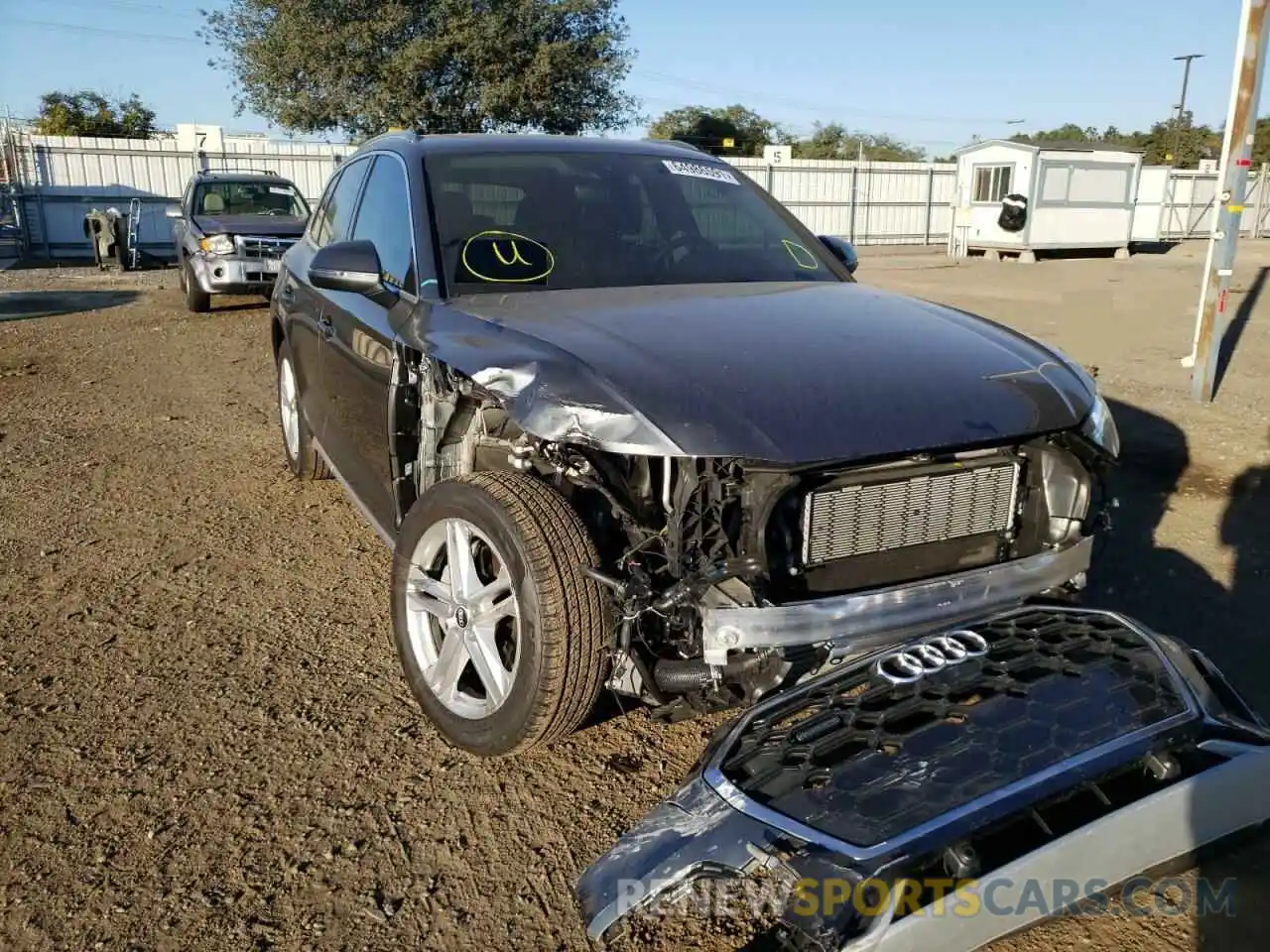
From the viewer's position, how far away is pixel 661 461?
2707 millimetres

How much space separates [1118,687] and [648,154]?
2776mm

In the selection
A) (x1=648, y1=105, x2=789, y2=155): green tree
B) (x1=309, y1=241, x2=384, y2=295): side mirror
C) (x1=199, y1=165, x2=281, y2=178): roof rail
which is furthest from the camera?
(x1=648, y1=105, x2=789, y2=155): green tree

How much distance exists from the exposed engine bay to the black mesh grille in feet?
0.49

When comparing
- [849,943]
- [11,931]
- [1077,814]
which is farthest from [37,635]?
[1077,814]

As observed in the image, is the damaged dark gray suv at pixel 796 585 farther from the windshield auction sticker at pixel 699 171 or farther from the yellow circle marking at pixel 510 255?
the windshield auction sticker at pixel 699 171

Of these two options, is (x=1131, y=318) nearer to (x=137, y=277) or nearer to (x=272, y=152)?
(x=137, y=277)

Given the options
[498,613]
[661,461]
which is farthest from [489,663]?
[661,461]

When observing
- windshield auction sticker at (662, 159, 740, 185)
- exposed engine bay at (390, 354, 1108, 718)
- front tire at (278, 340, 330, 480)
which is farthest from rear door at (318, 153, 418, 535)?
windshield auction sticker at (662, 159, 740, 185)

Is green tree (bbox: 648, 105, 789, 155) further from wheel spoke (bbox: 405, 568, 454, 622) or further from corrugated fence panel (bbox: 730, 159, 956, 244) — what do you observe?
wheel spoke (bbox: 405, 568, 454, 622)

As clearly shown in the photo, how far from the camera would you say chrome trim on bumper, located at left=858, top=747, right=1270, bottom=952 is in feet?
5.93

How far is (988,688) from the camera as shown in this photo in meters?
2.34

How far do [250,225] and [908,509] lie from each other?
12053 millimetres

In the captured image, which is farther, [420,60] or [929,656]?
[420,60]

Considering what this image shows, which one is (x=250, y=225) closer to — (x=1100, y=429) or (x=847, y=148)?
(x=1100, y=429)
